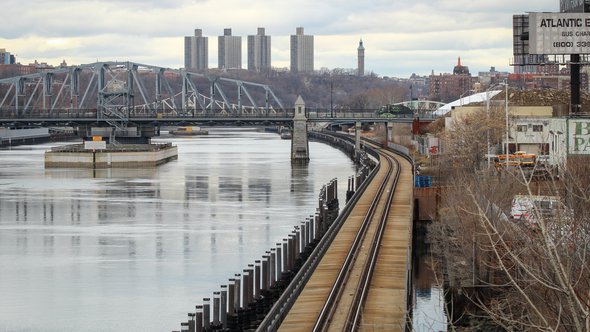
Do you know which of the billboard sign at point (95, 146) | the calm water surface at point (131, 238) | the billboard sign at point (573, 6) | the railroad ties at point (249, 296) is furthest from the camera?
the billboard sign at point (95, 146)

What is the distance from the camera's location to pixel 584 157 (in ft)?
185

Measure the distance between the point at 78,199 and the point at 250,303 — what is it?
1874 inches

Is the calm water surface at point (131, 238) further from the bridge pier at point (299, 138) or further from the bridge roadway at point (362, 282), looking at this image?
the bridge pier at point (299, 138)

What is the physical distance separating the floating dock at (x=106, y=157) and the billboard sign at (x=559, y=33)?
66107 millimetres

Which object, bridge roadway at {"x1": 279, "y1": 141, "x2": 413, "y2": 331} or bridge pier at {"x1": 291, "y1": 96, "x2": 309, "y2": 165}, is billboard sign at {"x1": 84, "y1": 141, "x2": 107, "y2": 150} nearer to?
bridge pier at {"x1": 291, "y1": 96, "x2": 309, "y2": 165}

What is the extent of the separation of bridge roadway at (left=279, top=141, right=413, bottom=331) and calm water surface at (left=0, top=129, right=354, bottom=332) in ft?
14.9

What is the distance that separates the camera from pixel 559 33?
72438 millimetres

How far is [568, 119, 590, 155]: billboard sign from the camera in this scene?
2459 inches

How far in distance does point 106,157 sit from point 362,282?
97.5 metres

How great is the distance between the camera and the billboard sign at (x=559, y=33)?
2830 inches

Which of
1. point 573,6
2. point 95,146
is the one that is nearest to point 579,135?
point 573,6

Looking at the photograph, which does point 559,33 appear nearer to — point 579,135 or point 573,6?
point 573,6

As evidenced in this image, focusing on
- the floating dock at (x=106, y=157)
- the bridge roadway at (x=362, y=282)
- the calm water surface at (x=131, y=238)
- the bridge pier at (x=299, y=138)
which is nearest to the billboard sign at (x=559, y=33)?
the calm water surface at (x=131, y=238)

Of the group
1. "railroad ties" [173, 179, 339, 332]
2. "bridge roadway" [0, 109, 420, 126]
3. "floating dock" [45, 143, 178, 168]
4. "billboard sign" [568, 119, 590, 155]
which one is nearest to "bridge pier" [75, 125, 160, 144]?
"bridge roadway" [0, 109, 420, 126]
